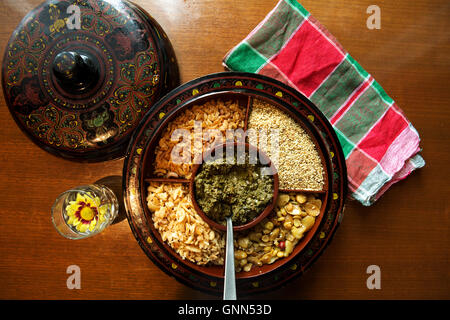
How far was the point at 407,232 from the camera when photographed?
4.60 ft

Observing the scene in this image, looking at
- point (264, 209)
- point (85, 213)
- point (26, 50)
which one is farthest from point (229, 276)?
point (26, 50)

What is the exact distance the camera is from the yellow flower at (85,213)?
1.16 m

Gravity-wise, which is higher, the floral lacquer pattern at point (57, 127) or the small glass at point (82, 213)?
the floral lacquer pattern at point (57, 127)

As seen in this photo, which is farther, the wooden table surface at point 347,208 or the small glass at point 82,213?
the wooden table surface at point 347,208

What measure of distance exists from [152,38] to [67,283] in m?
1.18

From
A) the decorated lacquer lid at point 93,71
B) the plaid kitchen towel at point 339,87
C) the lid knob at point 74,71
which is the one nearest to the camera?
the lid knob at point 74,71

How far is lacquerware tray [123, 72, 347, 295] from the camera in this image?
1.10 metres

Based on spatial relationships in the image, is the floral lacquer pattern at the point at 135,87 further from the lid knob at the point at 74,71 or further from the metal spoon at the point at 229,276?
the metal spoon at the point at 229,276

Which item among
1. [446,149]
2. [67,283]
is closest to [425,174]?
[446,149]

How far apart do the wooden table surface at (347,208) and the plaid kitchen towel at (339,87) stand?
10cm

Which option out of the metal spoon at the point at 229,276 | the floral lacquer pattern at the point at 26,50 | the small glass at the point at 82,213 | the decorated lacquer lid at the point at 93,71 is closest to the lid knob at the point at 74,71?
the decorated lacquer lid at the point at 93,71

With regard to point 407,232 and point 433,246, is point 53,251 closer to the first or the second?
point 407,232

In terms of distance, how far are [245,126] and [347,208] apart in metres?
0.65

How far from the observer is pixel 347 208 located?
1.38 meters
